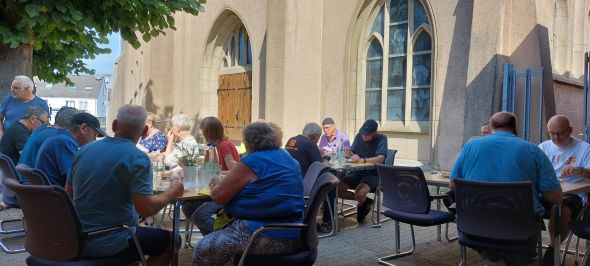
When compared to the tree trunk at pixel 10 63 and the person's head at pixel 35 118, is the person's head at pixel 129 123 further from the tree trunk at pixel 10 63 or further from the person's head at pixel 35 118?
the tree trunk at pixel 10 63

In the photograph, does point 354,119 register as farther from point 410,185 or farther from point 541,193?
point 541,193

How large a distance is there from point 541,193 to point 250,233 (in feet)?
7.50

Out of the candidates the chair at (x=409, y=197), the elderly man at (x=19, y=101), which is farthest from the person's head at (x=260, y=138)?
the elderly man at (x=19, y=101)

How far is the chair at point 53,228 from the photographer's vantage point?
119 inches

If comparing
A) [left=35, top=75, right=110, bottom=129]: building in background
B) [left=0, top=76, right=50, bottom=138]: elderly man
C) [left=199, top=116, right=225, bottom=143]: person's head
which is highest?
[left=35, top=75, right=110, bottom=129]: building in background

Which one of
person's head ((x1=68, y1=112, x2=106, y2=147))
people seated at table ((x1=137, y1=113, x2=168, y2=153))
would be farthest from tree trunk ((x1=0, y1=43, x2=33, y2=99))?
person's head ((x1=68, y1=112, x2=106, y2=147))

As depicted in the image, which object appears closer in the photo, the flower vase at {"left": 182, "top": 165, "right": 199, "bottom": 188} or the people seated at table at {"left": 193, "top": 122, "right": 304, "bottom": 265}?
the people seated at table at {"left": 193, "top": 122, "right": 304, "bottom": 265}

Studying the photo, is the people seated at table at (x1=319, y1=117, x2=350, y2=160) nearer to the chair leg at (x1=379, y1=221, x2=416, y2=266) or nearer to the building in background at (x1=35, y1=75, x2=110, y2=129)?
the chair leg at (x1=379, y1=221, x2=416, y2=266)

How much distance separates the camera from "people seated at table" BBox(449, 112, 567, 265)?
3.94 metres

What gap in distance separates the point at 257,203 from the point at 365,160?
3906mm

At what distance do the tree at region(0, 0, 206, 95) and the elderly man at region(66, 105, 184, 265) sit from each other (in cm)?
486

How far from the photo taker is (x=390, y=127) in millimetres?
10820

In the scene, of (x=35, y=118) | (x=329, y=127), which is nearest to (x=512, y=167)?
(x=329, y=127)

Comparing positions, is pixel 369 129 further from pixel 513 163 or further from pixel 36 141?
pixel 36 141
